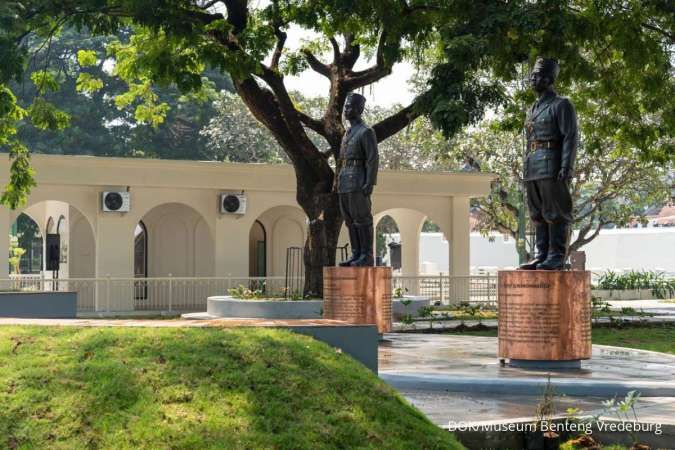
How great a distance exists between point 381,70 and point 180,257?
1093 centimetres

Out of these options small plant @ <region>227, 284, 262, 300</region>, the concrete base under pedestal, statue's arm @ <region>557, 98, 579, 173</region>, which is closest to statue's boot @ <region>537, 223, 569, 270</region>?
statue's arm @ <region>557, 98, 579, 173</region>

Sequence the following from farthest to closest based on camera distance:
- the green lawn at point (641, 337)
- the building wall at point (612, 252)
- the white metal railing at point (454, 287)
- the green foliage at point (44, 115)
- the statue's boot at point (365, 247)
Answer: the building wall at point (612, 252)
the white metal railing at point (454, 287)
the green foliage at point (44, 115)
the green lawn at point (641, 337)
the statue's boot at point (365, 247)

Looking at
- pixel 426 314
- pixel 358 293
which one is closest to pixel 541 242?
pixel 358 293

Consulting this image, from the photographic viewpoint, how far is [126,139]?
46.6m

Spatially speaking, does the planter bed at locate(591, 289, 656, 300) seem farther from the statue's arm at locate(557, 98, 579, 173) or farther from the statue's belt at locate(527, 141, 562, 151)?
the statue's arm at locate(557, 98, 579, 173)

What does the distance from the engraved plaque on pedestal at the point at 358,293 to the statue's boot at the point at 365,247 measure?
0.35 m

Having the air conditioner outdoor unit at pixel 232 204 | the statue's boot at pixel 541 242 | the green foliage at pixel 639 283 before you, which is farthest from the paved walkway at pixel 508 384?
the green foliage at pixel 639 283

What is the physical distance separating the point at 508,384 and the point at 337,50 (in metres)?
13.0

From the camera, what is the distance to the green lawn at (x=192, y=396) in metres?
6.38

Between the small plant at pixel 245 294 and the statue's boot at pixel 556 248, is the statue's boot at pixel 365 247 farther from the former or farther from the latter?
the small plant at pixel 245 294

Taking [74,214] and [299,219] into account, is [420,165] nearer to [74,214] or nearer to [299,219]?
[299,219]

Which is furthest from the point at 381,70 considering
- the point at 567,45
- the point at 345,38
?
the point at 567,45

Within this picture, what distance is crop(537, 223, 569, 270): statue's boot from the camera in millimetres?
11727

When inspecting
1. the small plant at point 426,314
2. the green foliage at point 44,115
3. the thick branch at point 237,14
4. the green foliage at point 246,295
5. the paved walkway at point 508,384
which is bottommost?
the paved walkway at point 508,384
